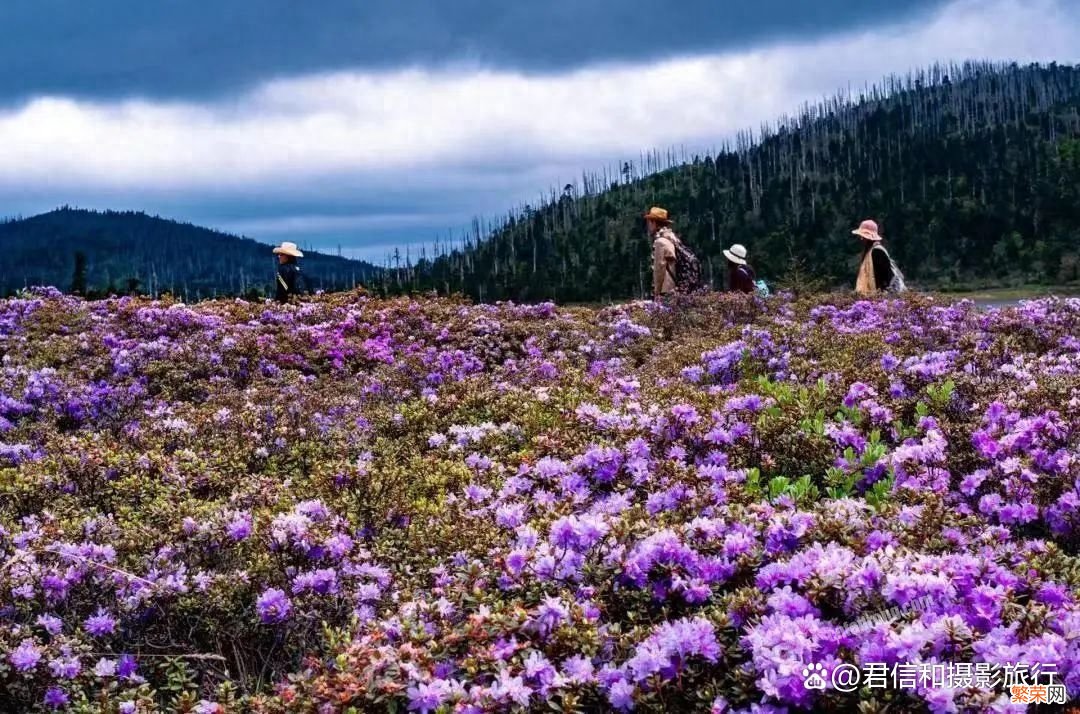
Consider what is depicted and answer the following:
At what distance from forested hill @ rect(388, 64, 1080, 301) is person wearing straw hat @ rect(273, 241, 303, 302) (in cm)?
9230

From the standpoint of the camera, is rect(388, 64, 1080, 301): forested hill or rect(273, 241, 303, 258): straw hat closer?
rect(273, 241, 303, 258): straw hat

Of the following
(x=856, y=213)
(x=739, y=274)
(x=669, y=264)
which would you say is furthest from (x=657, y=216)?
(x=856, y=213)

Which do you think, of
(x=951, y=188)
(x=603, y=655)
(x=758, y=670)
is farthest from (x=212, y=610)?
(x=951, y=188)

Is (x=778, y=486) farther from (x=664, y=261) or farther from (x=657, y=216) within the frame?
(x=664, y=261)

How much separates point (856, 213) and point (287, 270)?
470ft

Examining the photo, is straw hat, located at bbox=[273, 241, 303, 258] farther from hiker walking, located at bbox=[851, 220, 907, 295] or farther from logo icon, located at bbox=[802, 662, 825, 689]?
logo icon, located at bbox=[802, 662, 825, 689]

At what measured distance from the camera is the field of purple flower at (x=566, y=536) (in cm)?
329

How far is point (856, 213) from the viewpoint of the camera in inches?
5861

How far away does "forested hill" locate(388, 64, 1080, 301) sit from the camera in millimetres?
128625

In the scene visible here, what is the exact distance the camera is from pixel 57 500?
673 cm

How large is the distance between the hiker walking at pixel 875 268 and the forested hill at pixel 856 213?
90.8 metres

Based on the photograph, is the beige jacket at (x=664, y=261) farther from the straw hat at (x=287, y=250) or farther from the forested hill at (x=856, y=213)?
the forested hill at (x=856, y=213)

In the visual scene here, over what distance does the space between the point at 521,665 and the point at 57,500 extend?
4.84m

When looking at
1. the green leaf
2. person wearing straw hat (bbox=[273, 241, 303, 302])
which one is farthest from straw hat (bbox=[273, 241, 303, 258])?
the green leaf
